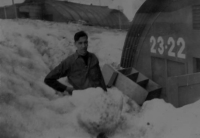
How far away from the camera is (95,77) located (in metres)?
3.04

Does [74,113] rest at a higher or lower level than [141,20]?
lower

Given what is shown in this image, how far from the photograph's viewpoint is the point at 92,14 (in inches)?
420

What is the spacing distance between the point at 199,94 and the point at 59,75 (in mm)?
2087

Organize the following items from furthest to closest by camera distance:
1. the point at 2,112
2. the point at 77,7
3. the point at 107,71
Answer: the point at 77,7 < the point at 107,71 < the point at 2,112

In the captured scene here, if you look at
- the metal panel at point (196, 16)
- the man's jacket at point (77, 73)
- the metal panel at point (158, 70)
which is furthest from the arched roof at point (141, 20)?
the man's jacket at point (77, 73)

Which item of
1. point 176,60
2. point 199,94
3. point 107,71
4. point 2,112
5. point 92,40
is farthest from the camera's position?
point 92,40

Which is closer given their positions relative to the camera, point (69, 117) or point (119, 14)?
point (69, 117)

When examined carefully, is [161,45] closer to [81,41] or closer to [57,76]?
[81,41]

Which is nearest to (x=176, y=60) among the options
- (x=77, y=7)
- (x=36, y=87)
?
(x=36, y=87)

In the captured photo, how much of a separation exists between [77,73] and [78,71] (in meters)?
0.03

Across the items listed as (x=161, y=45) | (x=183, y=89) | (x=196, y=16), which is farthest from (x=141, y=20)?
(x=183, y=89)

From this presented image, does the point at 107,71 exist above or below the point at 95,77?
below

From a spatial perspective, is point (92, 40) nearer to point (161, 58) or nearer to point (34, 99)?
point (161, 58)

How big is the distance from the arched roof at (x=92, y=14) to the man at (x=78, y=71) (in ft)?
→ 21.3
